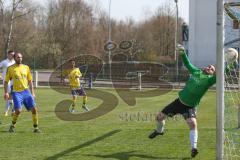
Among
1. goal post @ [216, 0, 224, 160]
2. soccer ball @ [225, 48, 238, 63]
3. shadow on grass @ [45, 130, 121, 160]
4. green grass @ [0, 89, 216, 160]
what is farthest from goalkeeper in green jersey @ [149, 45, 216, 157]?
shadow on grass @ [45, 130, 121, 160]

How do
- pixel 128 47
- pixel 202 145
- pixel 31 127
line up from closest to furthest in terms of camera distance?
pixel 202 145 < pixel 31 127 < pixel 128 47

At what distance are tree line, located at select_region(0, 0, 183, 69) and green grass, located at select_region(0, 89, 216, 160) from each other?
39997 millimetres

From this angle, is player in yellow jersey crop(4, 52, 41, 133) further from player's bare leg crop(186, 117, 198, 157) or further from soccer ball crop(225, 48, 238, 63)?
soccer ball crop(225, 48, 238, 63)

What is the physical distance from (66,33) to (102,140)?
55122 millimetres

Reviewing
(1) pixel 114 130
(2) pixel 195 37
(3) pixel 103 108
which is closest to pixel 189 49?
(2) pixel 195 37

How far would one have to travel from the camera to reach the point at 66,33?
6588cm

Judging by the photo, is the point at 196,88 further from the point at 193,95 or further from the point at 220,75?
the point at 220,75

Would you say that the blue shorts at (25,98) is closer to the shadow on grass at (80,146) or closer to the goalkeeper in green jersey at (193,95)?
the shadow on grass at (80,146)

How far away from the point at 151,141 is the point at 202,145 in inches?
48.0

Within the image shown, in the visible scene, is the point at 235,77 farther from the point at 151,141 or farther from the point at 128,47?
the point at 128,47

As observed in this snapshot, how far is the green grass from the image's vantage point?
984 centimetres

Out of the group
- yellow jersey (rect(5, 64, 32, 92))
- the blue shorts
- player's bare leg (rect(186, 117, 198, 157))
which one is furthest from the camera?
yellow jersey (rect(5, 64, 32, 92))

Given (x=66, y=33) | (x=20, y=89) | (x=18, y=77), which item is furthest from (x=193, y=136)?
(x=66, y=33)

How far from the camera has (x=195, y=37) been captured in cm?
5488
